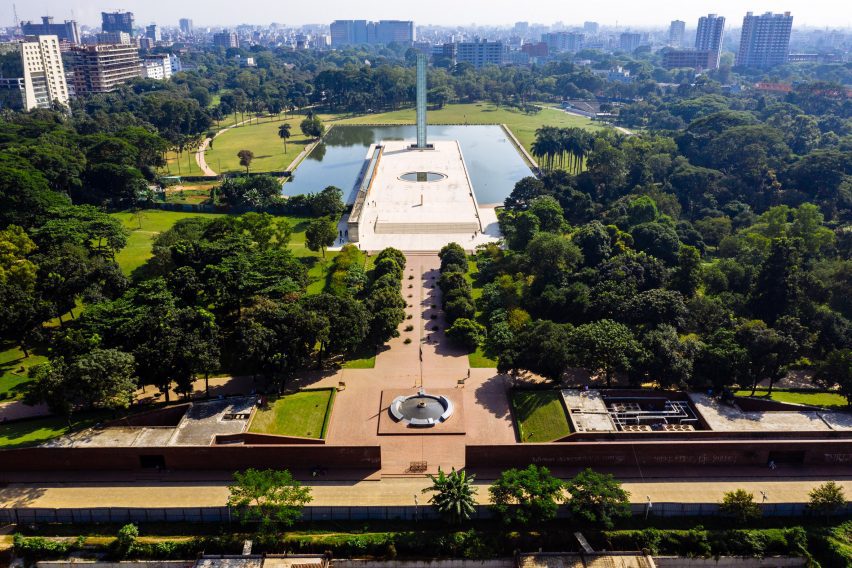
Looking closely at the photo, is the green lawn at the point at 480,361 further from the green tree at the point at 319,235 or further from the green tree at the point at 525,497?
the green tree at the point at 319,235

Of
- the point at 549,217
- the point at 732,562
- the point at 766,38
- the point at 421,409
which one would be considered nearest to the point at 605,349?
the point at 421,409

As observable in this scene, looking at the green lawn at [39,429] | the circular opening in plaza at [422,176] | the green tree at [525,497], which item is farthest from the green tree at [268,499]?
the circular opening in plaza at [422,176]

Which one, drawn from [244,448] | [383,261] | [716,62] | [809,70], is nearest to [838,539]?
[244,448]

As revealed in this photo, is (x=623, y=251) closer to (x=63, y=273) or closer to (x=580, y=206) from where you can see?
(x=580, y=206)

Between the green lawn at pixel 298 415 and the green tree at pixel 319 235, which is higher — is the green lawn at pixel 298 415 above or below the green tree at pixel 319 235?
below

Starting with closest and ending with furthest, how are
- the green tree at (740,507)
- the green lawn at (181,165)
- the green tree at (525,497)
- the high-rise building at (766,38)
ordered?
1. the green tree at (525,497)
2. the green tree at (740,507)
3. the green lawn at (181,165)
4. the high-rise building at (766,38)

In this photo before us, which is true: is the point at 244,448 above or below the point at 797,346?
below

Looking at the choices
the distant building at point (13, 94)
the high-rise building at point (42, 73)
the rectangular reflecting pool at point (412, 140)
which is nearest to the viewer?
the rectangular reflecting pool at point (412, 140)
